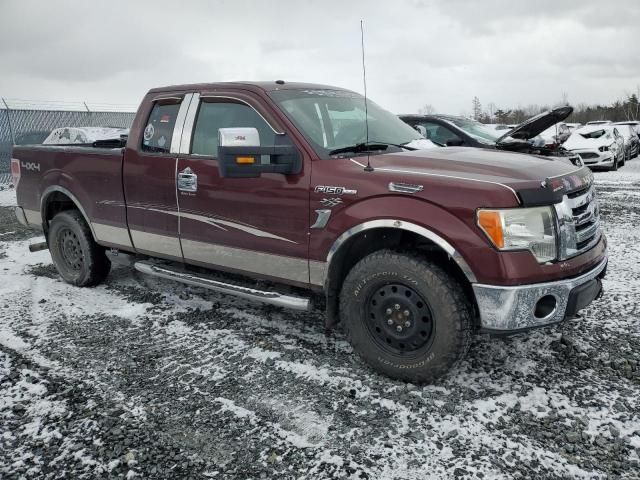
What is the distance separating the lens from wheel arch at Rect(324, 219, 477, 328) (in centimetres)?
290

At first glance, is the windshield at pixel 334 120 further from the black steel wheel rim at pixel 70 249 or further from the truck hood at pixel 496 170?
the black steel wheel rim at pixel 70 249

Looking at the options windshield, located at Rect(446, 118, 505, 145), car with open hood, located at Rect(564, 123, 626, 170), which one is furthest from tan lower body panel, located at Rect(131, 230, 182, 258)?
car with open hood, located at Rect(564, 123, 626, 170)

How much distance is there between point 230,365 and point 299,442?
101 cm

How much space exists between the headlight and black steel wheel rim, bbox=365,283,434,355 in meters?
0.58

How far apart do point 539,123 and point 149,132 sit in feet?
12.8

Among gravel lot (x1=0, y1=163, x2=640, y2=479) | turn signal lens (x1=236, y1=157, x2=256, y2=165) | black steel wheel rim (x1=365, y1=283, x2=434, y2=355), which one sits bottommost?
gravel lot (x1=0, y1=163, x2=640, y2=479)

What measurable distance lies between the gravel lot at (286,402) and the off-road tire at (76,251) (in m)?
0.68

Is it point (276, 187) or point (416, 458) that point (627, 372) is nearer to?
point (416, 458)

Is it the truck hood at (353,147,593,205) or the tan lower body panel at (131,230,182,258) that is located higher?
the truck hood at (353,147,593,205)

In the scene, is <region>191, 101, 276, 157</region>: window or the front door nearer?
the front door

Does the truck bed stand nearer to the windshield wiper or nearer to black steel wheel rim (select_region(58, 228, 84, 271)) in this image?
black steel wheel rim (select_region(58, 228, 84, 271))

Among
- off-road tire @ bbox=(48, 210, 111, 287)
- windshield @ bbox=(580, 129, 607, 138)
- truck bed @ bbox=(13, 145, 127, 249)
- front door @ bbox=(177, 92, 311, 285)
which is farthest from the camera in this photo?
windshield @ bbox=(580, 129, 607, 138)

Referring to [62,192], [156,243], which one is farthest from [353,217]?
[62,192]

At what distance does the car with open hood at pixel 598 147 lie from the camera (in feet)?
49.7
